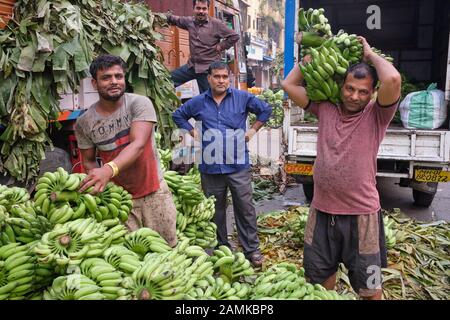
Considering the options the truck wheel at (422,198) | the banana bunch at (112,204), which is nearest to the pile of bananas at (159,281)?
the banana bunch at (112,204)

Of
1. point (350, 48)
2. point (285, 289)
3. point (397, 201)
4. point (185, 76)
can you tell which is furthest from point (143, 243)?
point (397, 201)

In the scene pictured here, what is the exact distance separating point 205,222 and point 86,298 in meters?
2.31

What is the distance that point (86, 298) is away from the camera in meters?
1.96

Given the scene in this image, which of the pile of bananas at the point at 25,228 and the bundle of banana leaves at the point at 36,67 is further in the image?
the bundle of banana leaves at the point at 36,67

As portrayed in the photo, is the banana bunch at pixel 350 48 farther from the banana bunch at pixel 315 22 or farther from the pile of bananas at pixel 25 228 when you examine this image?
the pile of bananas at pixel 25 228

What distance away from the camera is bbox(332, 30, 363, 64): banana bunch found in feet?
9.77

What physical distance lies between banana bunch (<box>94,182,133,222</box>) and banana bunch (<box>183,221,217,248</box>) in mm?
1195

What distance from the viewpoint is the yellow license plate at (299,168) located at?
6320 millimetres

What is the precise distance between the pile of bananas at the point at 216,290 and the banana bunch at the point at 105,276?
32cm

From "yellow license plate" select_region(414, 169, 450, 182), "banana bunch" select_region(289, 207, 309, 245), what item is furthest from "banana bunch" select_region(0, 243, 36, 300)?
"yellow license plate" select_region(414, 169, 450, 182)

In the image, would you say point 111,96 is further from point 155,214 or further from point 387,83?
point 387,83

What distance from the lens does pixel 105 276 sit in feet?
Result: 6.81

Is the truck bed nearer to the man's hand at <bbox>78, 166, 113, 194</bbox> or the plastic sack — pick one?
the plastic sack
